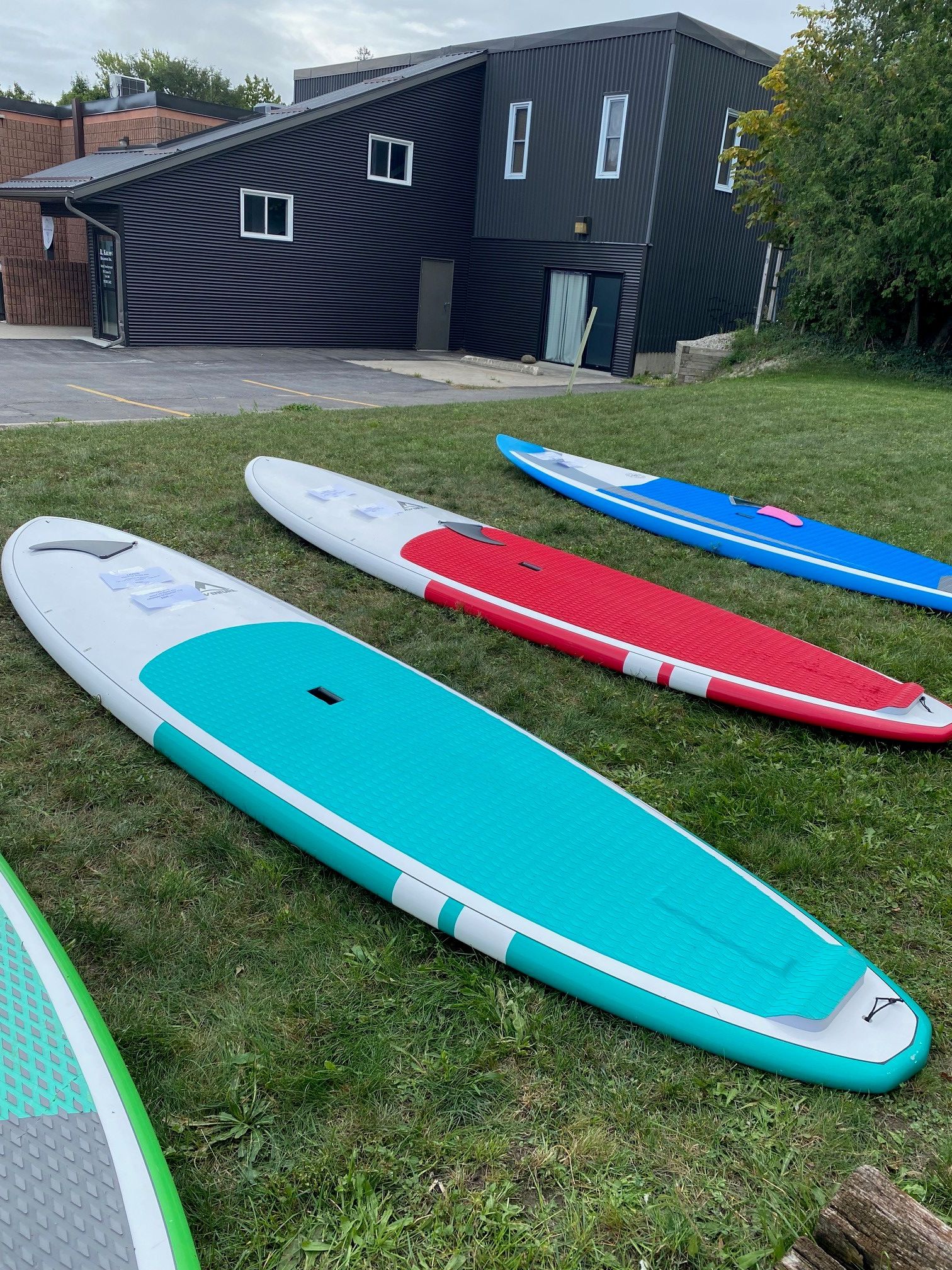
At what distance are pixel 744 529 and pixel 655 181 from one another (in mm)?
13829

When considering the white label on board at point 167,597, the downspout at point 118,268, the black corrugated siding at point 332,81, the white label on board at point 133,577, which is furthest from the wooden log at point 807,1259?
the black corrugated siding at point 332,81

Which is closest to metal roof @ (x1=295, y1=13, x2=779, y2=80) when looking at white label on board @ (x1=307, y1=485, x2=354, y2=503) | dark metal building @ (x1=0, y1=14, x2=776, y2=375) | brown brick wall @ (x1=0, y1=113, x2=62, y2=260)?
dark metal building @ (x1=0, y1=14, x2=776, y2=375)

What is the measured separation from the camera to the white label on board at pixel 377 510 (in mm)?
5629

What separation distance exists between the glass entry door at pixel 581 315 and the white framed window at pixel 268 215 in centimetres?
552

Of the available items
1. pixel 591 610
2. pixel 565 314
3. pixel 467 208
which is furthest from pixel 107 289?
pixel 591 610

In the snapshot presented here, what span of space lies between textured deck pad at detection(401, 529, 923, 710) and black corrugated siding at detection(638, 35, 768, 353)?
1436 cm

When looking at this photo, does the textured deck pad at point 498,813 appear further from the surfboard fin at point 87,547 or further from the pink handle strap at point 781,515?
the pink handle strap at point 781,515

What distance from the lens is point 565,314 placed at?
63.4 feet

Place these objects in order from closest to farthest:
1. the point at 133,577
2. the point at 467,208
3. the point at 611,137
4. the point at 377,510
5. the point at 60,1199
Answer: the point at 60,1199, the point at 133,577, the point at 377,510, the point at 611,137, the point at 467,208

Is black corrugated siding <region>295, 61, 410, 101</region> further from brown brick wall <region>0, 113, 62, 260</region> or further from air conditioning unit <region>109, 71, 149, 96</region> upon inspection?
brown brick wall <region>0, 113, 62, 260</region>

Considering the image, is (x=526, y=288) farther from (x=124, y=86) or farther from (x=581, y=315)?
(x=124, y=86)

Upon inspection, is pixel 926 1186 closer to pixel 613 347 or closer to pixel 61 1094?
pixel 61 1094

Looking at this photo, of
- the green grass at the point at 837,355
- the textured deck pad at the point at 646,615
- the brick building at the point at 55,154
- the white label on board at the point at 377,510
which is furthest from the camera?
the brick building at the point at 55,154

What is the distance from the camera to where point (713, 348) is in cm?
1655
